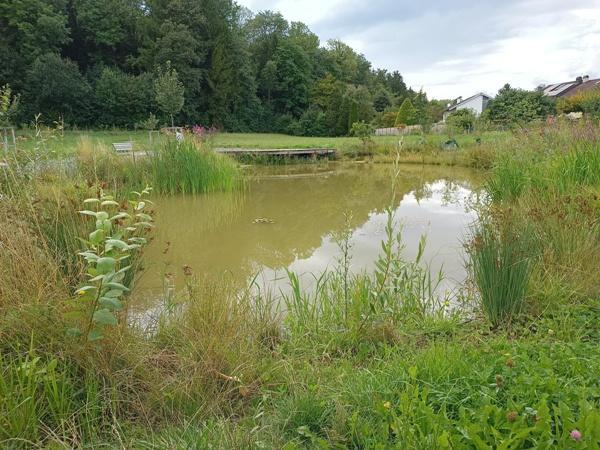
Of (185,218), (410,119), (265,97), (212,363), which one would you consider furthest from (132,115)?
(212,363)

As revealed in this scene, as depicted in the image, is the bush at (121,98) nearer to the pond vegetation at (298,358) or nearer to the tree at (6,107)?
the tree at (6,107)

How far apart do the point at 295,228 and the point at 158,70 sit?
21.5 metres

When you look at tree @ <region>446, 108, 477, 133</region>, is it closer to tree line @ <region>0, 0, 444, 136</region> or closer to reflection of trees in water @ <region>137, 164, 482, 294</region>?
tree line @ <region>0, 0, 444, 136</region>

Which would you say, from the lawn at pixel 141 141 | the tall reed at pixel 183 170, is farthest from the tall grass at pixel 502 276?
the tall reed at pixel 183 170

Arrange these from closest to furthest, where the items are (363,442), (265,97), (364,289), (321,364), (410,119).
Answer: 1. (363,442)
2. (321,364)
3. (364,289)
4. (410,119)
5. (265,97)

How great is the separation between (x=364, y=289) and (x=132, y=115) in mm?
27848

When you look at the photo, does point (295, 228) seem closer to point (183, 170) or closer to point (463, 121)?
point (183, 170)

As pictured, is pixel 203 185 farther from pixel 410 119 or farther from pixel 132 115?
pixel 132 115

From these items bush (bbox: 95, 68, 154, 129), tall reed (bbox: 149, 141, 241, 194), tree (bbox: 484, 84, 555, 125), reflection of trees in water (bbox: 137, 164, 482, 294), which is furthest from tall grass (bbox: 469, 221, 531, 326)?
bush (bbox: 95, 68, 154, 129)

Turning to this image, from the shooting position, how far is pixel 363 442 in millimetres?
1384

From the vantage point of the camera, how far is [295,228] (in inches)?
226

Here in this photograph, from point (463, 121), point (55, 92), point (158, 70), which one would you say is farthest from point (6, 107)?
point (55, 92)

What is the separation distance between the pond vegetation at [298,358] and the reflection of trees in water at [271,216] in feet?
5.04

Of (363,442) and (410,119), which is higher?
(410,119)
